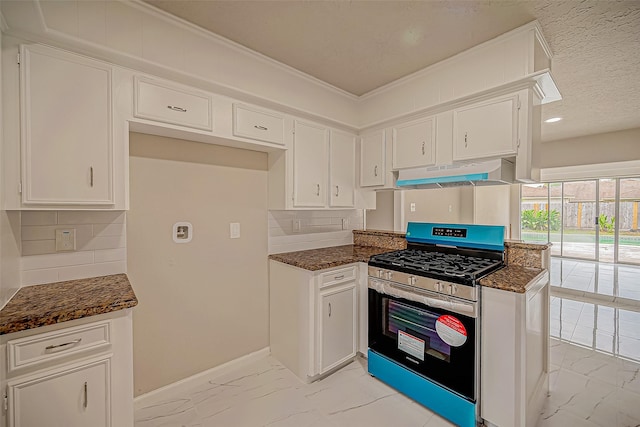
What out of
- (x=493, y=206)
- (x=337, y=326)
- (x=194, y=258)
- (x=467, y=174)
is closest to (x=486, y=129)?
(x=467, y=174)

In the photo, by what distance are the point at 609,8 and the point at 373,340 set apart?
267cm

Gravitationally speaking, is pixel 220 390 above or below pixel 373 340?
below

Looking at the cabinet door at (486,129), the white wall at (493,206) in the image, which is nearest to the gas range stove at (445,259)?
the cabinet door at (486,129)

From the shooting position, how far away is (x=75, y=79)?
1477mm

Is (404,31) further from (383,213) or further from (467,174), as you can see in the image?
(383,213)

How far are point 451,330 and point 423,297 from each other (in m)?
0.25

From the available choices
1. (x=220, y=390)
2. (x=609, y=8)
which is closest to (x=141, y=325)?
(x=220, y=390)

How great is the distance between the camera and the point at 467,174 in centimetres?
213

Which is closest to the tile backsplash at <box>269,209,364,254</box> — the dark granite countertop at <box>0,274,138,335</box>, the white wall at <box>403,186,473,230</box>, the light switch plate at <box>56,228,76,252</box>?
the dark granite countertop at <box>0,274,138,335</box>

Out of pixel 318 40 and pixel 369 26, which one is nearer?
pixel 369 26

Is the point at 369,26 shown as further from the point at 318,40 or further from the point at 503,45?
the point at 503,45

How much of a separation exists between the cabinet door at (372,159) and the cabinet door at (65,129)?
85.3 inches

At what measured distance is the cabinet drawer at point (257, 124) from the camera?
6.86 feet

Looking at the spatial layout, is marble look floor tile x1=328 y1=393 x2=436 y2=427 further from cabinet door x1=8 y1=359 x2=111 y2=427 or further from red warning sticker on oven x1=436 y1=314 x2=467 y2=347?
cabinet door x1=8 y1=359 x2=111 y2=427
